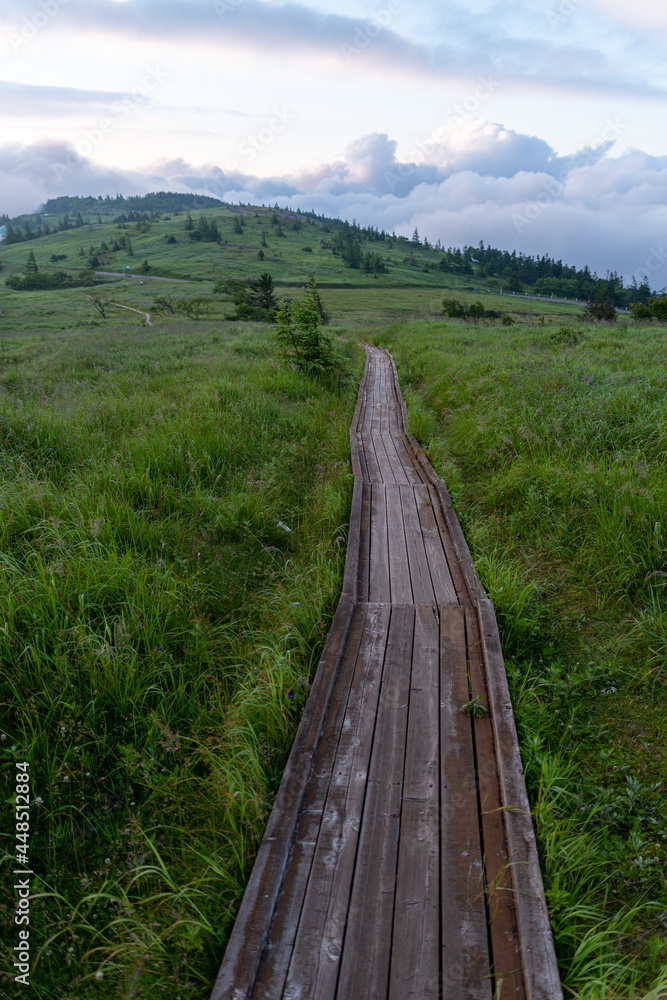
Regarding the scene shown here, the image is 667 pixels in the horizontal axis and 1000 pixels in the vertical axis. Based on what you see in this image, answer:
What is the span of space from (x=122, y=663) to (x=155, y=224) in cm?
20835

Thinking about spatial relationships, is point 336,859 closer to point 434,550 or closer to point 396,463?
point 434,550

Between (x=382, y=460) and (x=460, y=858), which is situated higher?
(x=382, y=460)

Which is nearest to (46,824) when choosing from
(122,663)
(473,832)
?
(122,663)

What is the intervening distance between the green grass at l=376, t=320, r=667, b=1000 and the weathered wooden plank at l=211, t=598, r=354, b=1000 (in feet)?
4.41

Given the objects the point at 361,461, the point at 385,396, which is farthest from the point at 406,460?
the point at 385,396

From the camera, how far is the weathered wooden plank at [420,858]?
2107mm

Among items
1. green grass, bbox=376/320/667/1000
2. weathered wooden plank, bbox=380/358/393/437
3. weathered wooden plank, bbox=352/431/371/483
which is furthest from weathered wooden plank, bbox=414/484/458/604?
weathered wooden plank, bbox=380/358/393/437

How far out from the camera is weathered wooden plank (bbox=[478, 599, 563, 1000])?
2053 mm

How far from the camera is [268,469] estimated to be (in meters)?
7.12

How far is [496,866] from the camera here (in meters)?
2.49

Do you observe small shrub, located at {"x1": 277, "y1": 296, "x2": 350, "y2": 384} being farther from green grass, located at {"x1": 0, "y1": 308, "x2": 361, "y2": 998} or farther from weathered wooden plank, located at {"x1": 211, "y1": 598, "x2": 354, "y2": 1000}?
weathered wooden plank, located at {"x1": 211, "y1": 598, "x2": 354, "y2": 1000}

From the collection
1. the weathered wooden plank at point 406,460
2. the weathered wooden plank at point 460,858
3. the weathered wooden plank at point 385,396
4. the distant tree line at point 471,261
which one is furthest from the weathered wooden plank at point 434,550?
the distant tree line at point 471,261

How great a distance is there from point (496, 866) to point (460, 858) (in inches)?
7.1

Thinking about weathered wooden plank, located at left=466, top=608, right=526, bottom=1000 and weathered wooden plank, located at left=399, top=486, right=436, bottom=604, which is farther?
weathered wooden plank, located at left=399, top=486, right=436, bottom=604
